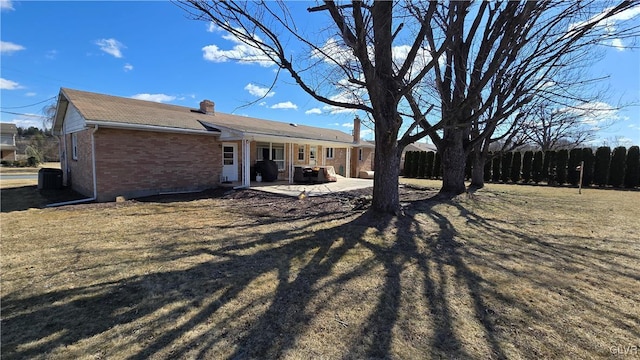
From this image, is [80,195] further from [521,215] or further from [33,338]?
[521,215]

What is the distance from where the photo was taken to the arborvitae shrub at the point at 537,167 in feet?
63.6

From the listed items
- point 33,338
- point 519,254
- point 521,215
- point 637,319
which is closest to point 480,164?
point 521,215

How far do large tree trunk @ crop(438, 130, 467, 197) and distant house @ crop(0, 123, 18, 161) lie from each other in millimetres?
48131

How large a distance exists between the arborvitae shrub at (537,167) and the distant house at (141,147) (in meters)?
15.2

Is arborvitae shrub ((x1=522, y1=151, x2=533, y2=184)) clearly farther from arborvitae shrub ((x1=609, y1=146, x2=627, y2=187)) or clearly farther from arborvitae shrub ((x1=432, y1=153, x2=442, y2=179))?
arborvitae shrub ((x1=432, y1=153, x2=442, y2=179))

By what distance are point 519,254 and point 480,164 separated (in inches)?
432

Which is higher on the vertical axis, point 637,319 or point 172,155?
point 172,155

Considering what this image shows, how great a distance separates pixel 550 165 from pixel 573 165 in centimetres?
119

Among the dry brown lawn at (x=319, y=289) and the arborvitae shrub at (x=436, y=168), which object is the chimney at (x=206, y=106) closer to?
the dry brown lawn at (x=319, y=289)

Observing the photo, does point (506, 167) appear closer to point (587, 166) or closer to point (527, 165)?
point (527, 165)

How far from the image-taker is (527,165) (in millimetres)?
19891

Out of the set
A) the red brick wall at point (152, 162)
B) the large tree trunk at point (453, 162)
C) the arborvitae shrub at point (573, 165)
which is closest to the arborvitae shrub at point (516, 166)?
the arborvitae shrub at point (573, 165)

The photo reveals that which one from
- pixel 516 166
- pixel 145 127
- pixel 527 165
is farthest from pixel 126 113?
pixel 527 165

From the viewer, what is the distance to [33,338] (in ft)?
8.72
